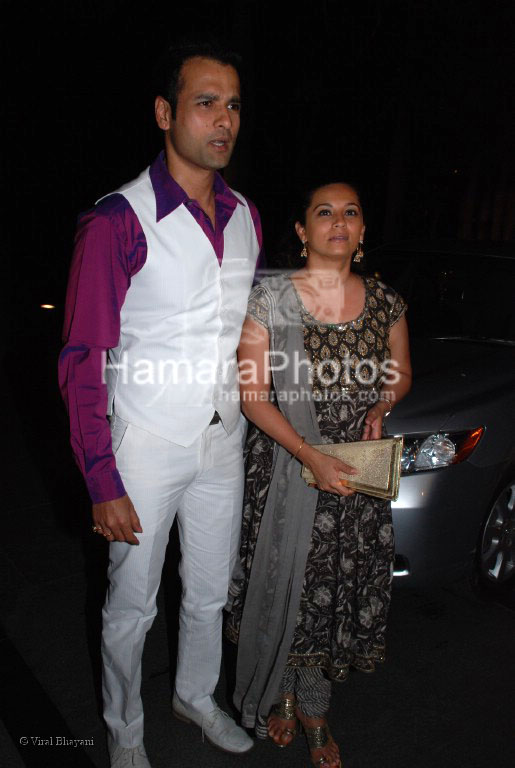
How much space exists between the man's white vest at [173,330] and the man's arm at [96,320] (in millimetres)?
58

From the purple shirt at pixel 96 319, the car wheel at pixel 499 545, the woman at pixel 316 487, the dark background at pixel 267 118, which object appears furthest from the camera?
the dark background at pixel 267 118

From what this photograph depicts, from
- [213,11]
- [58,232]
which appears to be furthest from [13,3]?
[58,232]

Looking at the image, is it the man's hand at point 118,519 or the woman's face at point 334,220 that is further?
the woman's face at point 334,220

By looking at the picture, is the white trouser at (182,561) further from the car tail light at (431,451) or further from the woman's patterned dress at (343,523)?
the car tail light at (431,451)

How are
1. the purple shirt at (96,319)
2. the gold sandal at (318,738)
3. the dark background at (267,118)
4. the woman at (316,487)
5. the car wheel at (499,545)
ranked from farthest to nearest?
the dark background at (267,118) → the car wheel at (499,545) → the gold sandal at (318,738) → the woman at (316,487) → the purple shirt at (96,319)

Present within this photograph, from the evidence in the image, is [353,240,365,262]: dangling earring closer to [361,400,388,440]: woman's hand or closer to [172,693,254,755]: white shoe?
[361,400,388,440]: woman's hand

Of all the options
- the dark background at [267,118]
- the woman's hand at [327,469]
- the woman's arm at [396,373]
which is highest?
the dark background at [267,118]

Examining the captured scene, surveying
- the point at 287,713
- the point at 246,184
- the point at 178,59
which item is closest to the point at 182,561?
the point at 287,713

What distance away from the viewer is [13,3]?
13.2 metres

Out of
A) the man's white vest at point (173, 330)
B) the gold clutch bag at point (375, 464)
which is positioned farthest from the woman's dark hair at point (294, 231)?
the gold clutch bag at point (375, 464)

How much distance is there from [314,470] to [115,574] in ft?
2.24

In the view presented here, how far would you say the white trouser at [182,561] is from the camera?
2123 mm

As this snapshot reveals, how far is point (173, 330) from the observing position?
2.05 m

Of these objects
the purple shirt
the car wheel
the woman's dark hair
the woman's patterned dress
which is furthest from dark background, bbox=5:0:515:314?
the purple shirt
